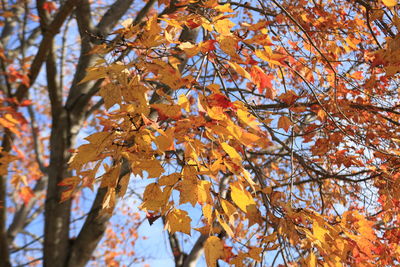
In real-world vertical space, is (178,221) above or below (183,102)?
below

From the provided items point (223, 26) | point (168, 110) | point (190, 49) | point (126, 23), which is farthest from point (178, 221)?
point (126, 23)

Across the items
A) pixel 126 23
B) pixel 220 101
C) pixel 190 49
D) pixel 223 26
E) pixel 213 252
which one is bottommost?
pixel 213 252

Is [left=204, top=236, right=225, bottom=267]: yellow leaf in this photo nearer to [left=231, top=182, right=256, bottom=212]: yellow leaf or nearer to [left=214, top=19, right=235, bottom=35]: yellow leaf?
[left=231, top=182, right=256, bottom=212]: yellow leaf

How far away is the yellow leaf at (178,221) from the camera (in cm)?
116

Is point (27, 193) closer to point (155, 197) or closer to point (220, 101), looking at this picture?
point (155, 197)

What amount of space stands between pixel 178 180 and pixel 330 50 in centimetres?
199

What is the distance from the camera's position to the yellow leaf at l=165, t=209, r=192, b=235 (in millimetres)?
1160


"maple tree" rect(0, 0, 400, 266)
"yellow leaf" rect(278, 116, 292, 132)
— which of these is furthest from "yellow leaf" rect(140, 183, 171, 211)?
"yellow leaf" rect(278, 116, 292, 132)

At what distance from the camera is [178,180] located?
3.74 feet

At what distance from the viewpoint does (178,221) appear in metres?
1.17

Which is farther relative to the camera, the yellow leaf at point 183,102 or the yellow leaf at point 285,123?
the yellow leaf at point 285,123

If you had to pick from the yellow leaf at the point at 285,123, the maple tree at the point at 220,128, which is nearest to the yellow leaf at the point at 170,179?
the maple tree at the point at 220,128

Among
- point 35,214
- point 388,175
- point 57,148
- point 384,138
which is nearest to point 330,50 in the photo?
point 384,138

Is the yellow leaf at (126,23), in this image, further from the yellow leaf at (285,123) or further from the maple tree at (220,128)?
the yellow leaf at (285,123)
